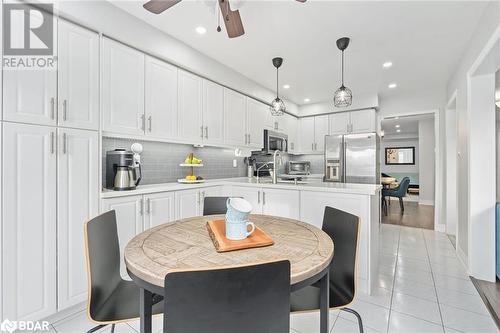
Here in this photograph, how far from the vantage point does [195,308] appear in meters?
0.63

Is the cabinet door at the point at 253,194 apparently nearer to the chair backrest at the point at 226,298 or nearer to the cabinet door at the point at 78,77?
the cabinet door at the point at 78,77

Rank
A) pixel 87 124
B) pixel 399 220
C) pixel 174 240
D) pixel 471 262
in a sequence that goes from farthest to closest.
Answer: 1. pixel 399 220
2. pixel 471 262
3. pixel 87 124
4. pixel 174 240

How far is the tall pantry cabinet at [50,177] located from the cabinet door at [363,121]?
4.27 metres

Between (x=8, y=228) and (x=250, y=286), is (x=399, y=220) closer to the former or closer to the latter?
(x=250, y=286)

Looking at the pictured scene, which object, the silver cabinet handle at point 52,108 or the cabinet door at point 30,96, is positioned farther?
the silver cabinet handle at point 52,108

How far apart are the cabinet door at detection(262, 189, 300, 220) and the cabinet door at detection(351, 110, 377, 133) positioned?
109 inches

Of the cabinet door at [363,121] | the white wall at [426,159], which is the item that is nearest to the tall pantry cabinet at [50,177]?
the cabinet door at [363,121]

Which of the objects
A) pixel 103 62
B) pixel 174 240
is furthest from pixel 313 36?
pixel 174 240

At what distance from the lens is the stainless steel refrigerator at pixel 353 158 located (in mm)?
3898

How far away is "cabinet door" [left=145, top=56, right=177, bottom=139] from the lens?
92.7 inches

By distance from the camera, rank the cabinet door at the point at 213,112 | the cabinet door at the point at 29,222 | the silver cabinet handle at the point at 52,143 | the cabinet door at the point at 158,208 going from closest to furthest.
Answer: the cabinet door at the point at 29,222 → the silver cabinet handle at the point at 52,143 → the cabinet door at the point at 158,208 → the cabinet door at the point at 213,112

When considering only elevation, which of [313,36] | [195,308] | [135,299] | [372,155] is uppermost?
[313,36]

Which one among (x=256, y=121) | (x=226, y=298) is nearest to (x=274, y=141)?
(x=256, y=121)

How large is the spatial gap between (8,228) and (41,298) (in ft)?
1.76
